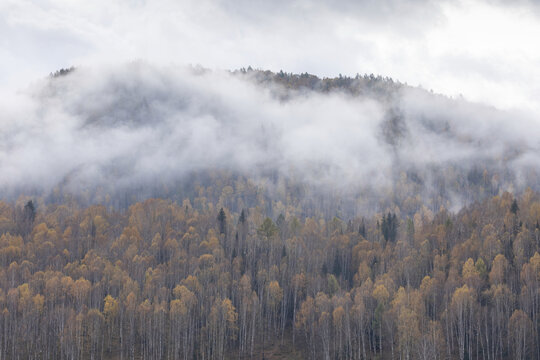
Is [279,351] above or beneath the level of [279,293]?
beneath

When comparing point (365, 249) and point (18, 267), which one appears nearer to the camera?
point (18, 267)

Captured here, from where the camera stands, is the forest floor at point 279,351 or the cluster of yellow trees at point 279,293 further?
the forest floor at point 279,351

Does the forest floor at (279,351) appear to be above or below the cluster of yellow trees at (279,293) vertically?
below

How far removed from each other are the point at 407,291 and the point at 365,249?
3026 centimetres

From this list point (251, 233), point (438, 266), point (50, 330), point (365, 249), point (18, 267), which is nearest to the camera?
point (50, 330)

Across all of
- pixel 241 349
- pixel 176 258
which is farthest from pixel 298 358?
pixel 176 258

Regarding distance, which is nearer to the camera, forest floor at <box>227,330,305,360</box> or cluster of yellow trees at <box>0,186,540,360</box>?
cluster of yellow trees at <box>0,186,540,360</box>

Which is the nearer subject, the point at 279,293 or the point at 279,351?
the point at 279,351

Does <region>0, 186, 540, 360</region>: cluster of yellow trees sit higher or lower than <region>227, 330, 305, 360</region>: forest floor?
higher

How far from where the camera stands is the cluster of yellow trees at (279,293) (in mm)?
93062

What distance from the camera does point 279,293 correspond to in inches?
4508

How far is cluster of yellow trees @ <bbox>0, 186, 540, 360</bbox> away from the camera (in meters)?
93.1

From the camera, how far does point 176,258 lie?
127938 millimetres

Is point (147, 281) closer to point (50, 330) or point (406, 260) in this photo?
point (50, 330)
